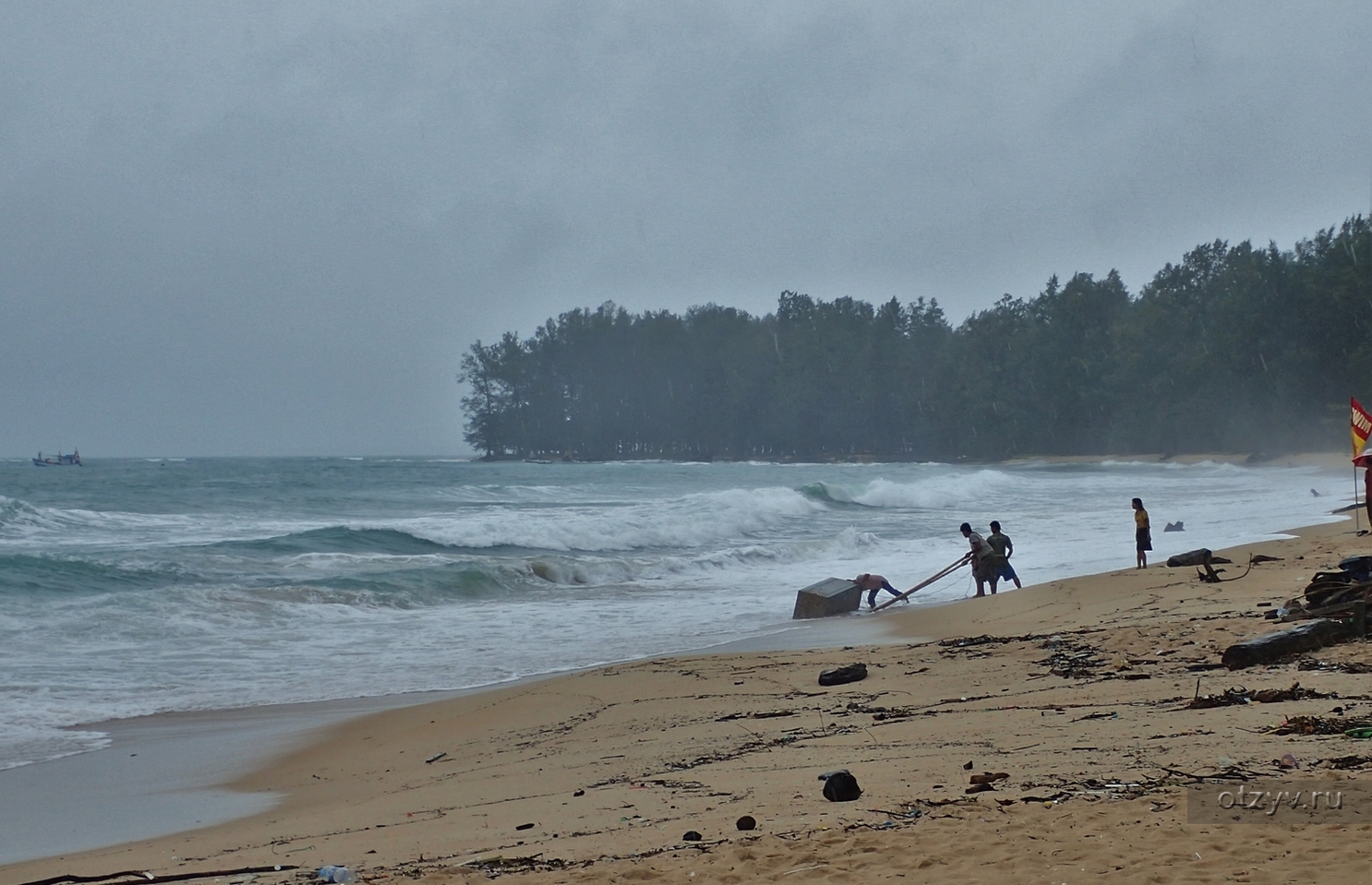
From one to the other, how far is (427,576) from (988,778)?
47.8 ft

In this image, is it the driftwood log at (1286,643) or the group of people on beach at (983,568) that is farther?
the group of people on beach at (983,568)

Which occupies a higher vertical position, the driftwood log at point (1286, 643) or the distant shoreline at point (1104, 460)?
the distant shoreline at point (1104, 460)

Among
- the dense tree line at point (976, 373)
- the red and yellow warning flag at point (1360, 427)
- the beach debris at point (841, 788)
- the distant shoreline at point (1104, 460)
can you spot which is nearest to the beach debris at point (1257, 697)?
the beach debris at point (841, 788)

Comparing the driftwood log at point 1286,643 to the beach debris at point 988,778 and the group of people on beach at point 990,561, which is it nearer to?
the beach debris at point 988,778

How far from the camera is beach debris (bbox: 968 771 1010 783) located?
4.96 meters

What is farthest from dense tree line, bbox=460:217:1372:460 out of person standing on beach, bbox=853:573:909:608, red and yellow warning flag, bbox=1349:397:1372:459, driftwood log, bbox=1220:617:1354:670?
driftwood log, bbox=1220:617:1354:670

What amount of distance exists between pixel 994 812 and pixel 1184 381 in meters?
90.8

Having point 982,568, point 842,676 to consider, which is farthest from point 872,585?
point 842,676

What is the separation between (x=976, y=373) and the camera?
4279 inches

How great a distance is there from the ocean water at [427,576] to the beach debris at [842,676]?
11.3 ft

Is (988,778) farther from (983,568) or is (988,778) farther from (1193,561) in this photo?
(1193,561)

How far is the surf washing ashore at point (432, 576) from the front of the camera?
1112 cm

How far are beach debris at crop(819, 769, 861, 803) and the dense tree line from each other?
74.1 metres

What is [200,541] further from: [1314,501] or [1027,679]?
[1314,501]
